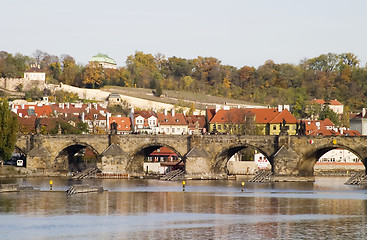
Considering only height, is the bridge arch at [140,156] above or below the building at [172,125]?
below

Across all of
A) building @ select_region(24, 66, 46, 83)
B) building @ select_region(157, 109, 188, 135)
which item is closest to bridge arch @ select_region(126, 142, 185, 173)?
building @ select_region(157, 109, 188, 135)

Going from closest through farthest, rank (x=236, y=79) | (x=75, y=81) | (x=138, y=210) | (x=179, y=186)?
(x=138, y=210) < (x=179, y=186) < (x=75, y=81) < (x=236, y=79)

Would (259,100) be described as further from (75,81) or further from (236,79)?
(75,81)

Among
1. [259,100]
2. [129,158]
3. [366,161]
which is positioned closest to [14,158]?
[129,158]

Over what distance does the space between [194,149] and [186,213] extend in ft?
117

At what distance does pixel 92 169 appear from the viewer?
10075 centimetres

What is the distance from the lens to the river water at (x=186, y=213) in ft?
170

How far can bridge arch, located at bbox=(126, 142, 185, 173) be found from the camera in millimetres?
99125

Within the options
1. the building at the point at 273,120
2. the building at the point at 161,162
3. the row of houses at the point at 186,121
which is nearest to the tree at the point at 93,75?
the row of houses at the point at 186,121

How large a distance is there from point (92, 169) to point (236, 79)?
3859 inches

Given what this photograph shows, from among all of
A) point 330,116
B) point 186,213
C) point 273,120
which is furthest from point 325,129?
point 186,213

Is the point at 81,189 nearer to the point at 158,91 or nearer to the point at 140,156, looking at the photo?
the point at 140,156

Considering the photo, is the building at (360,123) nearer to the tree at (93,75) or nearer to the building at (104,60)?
the tree at (93,75)

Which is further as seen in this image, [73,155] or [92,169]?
[73,155]
